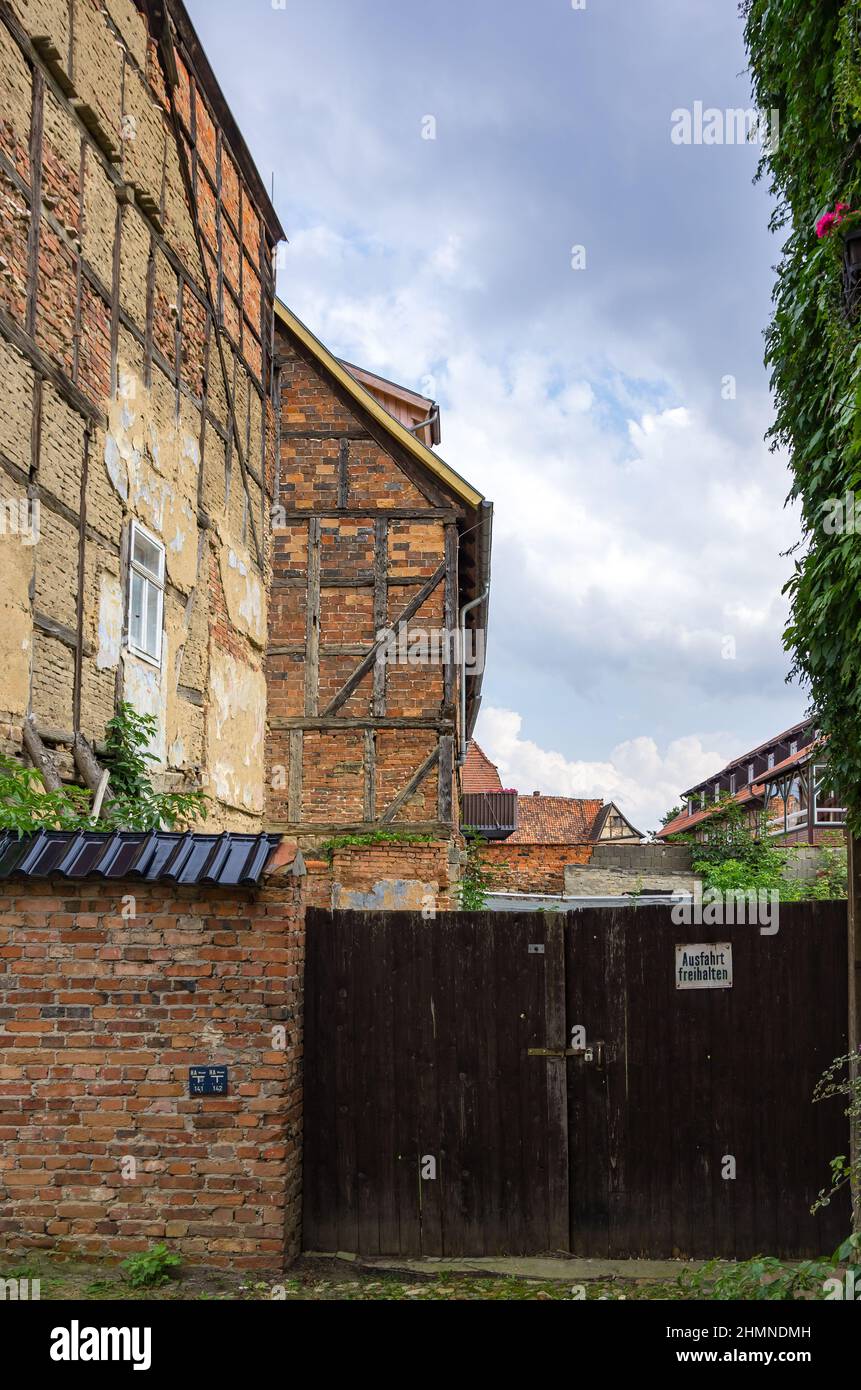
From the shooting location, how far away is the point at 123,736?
9.35 metres

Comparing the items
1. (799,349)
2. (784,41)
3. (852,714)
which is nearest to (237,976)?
(852,714)

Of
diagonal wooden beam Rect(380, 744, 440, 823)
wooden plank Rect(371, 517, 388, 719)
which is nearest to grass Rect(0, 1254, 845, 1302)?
diagonal wooden beam Rect(380, 744, 440, 823)

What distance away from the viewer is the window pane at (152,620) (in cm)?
1039

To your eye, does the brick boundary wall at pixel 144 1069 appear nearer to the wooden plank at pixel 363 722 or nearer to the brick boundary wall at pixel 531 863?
the wooden plank at pixel 363 722

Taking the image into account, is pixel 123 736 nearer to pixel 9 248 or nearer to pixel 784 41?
pixel 9 248

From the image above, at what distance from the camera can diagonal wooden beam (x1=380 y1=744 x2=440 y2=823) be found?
14188 mm

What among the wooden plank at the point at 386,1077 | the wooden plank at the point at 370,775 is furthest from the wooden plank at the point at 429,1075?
the wooden plank at the point at 370,775

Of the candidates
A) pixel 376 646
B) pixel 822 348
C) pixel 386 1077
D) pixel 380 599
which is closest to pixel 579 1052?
pixel 386 1077

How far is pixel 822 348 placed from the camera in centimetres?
601

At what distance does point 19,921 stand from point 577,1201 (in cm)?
346

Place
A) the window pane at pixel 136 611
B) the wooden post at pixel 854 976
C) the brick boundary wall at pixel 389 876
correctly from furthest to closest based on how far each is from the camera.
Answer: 1. the brick boundary wall at pixel 389 876
2. the window pane at pixel 136 611
3. the wooden post at pixel 854 976

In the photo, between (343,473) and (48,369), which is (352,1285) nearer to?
(48,369)

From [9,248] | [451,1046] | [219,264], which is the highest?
[219,264]

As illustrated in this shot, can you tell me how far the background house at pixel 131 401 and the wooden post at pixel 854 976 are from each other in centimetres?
551
